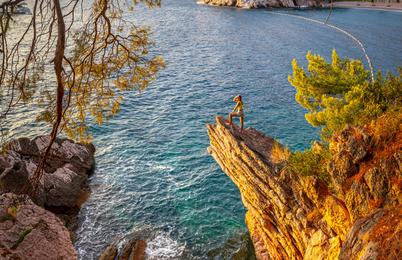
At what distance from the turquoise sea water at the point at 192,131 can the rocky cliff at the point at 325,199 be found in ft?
15.4

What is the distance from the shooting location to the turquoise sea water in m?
26.5

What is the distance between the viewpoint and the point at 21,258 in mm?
18781

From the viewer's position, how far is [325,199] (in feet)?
58.0

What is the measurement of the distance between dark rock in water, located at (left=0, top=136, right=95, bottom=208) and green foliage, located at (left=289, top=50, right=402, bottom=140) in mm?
19184

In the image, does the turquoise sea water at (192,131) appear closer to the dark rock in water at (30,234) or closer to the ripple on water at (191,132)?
the ripple on water at (191,132)

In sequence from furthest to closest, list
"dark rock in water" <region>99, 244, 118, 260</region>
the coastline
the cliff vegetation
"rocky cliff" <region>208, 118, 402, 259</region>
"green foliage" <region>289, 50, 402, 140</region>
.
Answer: the coastline < "dark rock in water" <region>99, 244, 118, 260</region> < "green foliage" <region>289, 50, 402, 140</region> < the cliff vegetation < "rocky cliff" <region>208, 118, 402, 259</region>

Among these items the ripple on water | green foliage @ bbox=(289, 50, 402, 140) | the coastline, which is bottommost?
the ripple on water

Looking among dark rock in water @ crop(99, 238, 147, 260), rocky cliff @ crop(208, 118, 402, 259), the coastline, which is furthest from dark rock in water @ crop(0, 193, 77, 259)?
the coastline

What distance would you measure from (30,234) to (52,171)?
1056cm

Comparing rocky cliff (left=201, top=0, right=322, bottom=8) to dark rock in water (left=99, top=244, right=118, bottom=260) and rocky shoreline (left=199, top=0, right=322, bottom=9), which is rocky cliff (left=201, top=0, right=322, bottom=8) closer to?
rocky shoreline (left=199, top=0, right=322, bottom=9)

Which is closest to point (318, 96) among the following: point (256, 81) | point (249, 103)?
point (249, 103)

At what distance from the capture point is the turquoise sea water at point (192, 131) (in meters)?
26.5

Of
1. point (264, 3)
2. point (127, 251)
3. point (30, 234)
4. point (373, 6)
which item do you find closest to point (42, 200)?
point (30, 234)

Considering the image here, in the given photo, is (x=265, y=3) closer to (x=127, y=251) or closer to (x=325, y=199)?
(x=127, y=251)
